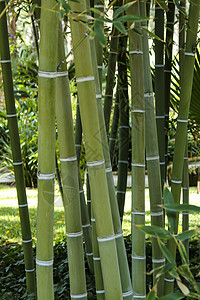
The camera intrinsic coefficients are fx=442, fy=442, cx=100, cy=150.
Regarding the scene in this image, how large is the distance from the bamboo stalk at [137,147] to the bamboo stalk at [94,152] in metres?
0.26

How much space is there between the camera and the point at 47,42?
91cm

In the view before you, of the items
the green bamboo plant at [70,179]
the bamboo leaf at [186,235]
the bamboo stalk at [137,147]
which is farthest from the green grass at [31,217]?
the bamboo leaf at [186,235]

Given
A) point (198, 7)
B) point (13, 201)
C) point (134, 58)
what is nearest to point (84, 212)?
point (134, 58)

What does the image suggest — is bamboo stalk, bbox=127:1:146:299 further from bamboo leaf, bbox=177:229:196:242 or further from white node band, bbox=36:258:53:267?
bamboo leaf, bbox=177:229:196:242

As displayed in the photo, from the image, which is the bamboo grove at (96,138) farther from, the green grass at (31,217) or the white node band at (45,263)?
the green grass at (31,217)

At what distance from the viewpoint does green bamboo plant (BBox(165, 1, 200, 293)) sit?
124 cm

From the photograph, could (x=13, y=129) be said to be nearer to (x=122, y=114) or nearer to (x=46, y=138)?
(x=122, y=114)

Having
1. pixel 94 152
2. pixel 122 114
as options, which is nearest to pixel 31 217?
pixel 122 114

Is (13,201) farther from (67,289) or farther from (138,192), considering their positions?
(138,192)

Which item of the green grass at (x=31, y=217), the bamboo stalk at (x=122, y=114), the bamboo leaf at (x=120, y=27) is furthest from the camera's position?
the green grass at (x=31, y=217)

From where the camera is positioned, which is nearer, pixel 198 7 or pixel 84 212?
pixel 198 7

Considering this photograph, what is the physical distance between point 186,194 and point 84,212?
0.50 meters

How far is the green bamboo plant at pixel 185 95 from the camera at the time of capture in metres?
1.24

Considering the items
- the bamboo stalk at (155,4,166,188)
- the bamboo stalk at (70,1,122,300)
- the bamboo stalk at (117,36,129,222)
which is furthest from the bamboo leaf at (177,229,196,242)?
the bamboo stalk at (117,36,129,222)
